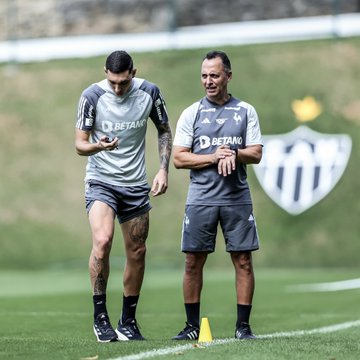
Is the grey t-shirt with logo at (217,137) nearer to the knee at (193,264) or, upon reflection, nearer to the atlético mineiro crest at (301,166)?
the knee at (193,264)

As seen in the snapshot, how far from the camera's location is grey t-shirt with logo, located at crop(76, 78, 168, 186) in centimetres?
886

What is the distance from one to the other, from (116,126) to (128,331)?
1553 mm

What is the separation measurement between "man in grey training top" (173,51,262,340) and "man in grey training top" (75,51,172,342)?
15.3 inches

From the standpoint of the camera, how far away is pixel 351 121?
65.3ft

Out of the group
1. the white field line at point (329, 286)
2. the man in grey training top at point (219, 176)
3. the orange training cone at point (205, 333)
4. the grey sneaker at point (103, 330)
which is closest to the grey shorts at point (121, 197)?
the man in grey training top at point (219, 176)

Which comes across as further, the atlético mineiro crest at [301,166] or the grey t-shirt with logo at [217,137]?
the atlético mineiro crest at [301,166]

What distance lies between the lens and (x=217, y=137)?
8.56 m

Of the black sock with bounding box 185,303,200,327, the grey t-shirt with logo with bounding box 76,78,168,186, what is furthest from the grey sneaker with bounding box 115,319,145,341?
the grey t-shirt with logo with bounding box 76,78,168,186

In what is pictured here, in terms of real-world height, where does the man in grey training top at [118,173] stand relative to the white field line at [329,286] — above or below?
above

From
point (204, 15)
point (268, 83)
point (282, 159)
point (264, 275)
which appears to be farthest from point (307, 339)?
point (204, 15)

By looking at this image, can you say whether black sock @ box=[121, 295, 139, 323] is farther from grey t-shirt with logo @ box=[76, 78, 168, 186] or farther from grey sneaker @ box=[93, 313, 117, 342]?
grey t-shirt with logo @ box=[76, 78, 168, 186]

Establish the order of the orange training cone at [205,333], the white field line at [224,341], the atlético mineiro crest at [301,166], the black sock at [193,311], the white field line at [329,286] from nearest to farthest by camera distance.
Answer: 1. the white field line at [224,341]
2. the orange training cone at [205,333]
3. the black sock at [193,311]
4. the white field line at [329,286]
5. the atlético mineiro crest at [301,166]

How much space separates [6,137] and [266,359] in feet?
49.9

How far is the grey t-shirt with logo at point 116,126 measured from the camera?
886 cm
